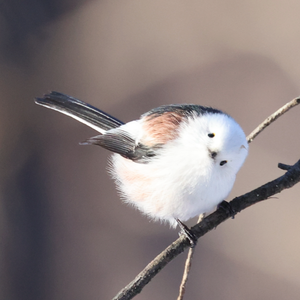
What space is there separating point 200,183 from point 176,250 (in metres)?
0.16

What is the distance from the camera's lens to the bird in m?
0.62

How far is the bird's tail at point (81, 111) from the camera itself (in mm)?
911

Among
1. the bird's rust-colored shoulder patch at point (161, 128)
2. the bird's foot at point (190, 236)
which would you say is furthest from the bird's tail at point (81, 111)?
the bird's foot at point (190, 236)

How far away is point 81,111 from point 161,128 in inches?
11.1

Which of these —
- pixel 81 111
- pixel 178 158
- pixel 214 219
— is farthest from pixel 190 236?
pixel 81 111

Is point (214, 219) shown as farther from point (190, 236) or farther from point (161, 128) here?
point (161, 128)

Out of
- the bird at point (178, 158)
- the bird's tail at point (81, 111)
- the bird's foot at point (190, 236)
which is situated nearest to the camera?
the bird at point (178, 158)

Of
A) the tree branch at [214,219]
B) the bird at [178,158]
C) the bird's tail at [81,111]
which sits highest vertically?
the bird's tail at [81,111]

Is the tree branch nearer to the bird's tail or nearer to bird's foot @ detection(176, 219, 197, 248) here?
bird's foot @ detection(176, 219, 197, 248)

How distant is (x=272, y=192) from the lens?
2.32ft

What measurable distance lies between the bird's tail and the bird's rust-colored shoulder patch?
16cm

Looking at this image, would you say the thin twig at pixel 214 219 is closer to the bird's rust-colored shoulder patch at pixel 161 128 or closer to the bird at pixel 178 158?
the bird at pixel 178 158

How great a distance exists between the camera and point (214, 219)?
2.40 ft

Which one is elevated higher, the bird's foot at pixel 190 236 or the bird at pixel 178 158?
the bird at pixel 178 158
